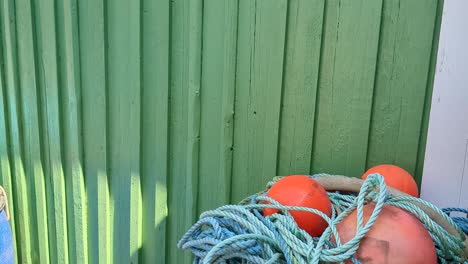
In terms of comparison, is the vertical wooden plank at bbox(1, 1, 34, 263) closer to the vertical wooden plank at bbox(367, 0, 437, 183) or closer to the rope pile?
the rope pile

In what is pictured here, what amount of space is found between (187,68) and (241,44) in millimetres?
307

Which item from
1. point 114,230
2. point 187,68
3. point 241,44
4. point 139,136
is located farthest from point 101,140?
point 241,44

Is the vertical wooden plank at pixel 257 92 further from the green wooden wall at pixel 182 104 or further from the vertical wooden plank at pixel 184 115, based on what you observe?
the vertical wooden plank at pixel 184 115

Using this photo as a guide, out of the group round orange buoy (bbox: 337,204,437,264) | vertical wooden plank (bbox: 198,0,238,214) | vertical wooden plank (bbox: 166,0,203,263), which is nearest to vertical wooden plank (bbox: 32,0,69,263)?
vertical wooden plank (bbox: 166,0,203,263)

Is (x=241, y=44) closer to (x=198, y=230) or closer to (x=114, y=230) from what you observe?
(x=198, y=230)

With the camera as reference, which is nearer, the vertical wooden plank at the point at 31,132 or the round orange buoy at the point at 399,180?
the round orange buoy at the point at 399,180

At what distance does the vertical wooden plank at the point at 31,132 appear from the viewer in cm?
234

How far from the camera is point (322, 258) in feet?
3.16

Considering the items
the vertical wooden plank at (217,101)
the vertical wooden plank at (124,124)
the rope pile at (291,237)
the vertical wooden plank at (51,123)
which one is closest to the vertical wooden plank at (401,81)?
the rope pile at (291,237)

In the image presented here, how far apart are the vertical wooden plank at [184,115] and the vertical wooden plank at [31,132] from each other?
98 centimetres

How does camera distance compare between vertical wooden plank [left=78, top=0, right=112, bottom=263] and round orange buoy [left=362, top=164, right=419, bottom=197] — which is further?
vertical wooden plank [left=78, top=0, right=112, bottom=263]

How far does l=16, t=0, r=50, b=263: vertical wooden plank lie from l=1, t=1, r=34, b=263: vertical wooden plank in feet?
0.10

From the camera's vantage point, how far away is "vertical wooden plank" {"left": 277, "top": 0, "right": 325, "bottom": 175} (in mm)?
1633

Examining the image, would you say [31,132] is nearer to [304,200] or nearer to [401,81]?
[304,200]
